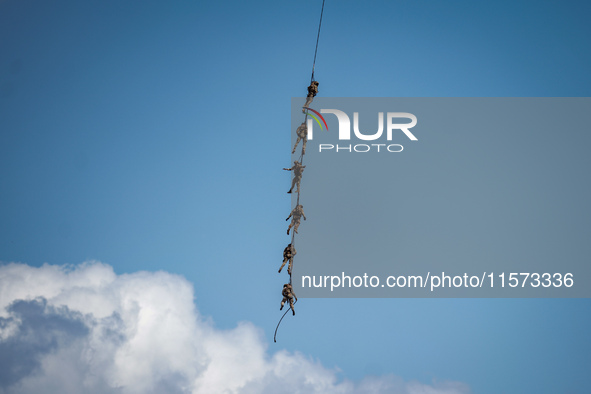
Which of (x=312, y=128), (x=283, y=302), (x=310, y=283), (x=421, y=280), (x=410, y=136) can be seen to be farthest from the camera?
(x=410, y=136)

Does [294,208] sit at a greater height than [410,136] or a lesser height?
lesser

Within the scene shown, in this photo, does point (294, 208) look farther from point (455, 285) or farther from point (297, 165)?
point (455, 285)

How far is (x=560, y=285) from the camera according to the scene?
17.5m

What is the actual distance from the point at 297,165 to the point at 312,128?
7880mm

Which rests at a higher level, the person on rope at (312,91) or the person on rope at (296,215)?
the person on rope at (312,91)

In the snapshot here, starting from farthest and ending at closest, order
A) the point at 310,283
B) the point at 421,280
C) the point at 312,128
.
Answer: the point at 312,128 < the point at 421,280 < the point at 310,283

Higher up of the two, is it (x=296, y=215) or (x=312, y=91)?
(x=312, y=91)

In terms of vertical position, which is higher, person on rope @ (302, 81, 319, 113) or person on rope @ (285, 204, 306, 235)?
person on rope @ (302, 81, 319, 113)

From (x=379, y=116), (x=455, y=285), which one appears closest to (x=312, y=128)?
(x=379, y=116)

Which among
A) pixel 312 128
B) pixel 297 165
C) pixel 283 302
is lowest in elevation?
pixel 283 302

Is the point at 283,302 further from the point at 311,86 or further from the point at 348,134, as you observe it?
the point at 348,134

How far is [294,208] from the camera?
36.5 feet

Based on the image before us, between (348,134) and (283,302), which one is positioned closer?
(283,302)

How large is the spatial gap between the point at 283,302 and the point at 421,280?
26.5 feet
